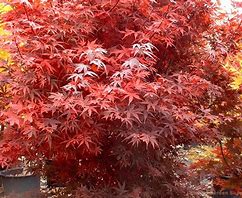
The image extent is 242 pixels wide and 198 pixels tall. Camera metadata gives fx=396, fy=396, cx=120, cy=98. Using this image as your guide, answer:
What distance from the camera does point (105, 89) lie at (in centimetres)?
211

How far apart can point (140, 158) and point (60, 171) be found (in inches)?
27.1

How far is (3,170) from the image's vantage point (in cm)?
432

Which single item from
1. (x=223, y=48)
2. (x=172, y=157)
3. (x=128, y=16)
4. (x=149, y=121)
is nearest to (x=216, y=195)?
(x=172, y=157)

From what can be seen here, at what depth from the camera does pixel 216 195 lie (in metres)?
3.82

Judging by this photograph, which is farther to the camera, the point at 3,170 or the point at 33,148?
the point at 3,170

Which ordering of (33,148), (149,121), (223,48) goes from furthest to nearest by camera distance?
1. (223,48)
2. (33,148)
3. (149,121)

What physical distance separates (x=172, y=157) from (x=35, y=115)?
1.26 meters

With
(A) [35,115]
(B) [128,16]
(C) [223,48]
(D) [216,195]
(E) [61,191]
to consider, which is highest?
(B) [128,16]

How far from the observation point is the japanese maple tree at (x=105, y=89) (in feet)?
7.09

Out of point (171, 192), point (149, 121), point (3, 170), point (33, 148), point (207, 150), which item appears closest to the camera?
point (149, 121)

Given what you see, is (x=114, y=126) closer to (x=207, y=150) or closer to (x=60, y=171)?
(x=60, y=171)

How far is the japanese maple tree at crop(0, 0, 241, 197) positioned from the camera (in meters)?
2.16

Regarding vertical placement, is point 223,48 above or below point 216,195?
above

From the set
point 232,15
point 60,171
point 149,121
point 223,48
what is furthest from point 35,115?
point 232,15
